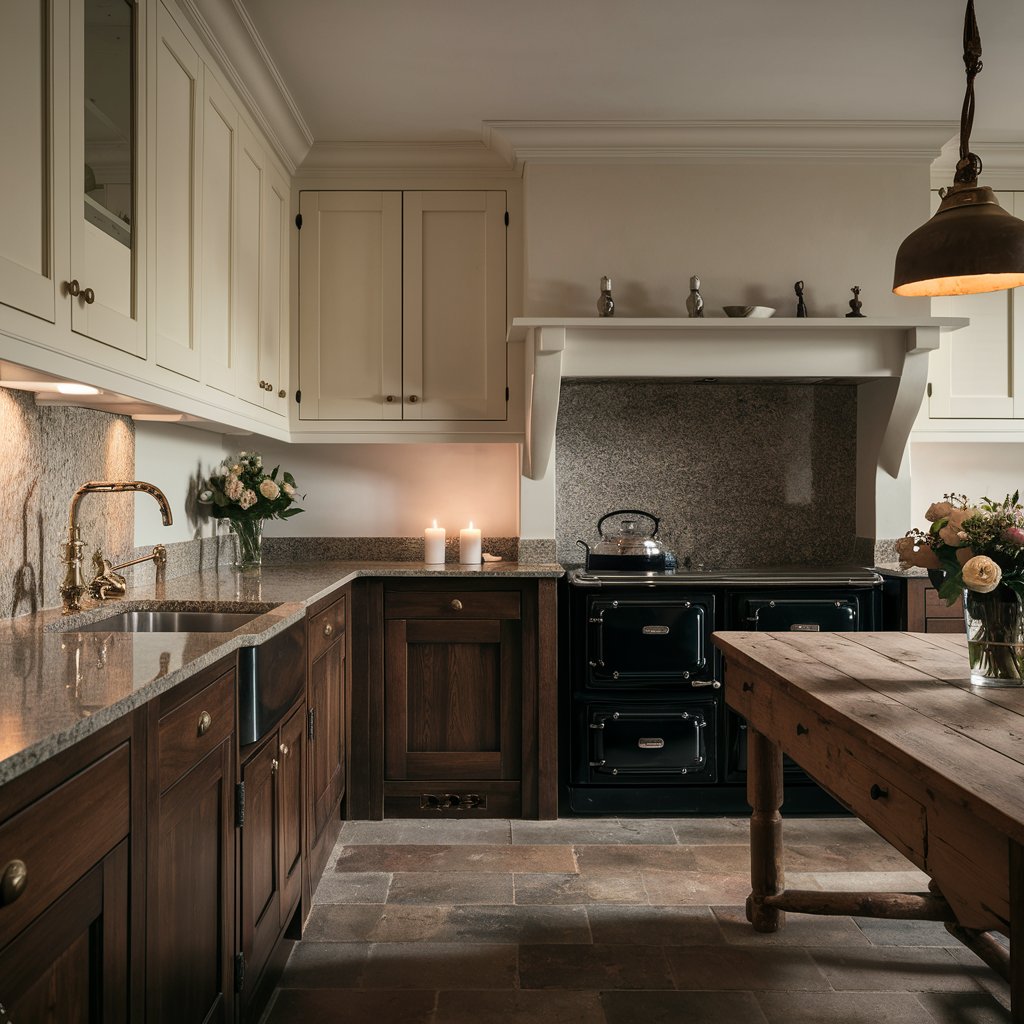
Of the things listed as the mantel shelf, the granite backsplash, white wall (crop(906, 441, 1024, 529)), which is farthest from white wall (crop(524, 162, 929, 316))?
white wall (crop(906, 441, 1024, 529))

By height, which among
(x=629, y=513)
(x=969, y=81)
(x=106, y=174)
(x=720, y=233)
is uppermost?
(x=720, y=233)

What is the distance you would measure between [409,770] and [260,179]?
2134 millimetres

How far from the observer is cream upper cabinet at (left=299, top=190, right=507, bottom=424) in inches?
142

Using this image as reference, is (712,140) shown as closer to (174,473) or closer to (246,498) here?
(246,498)

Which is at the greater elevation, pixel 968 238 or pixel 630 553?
pixel 968 238

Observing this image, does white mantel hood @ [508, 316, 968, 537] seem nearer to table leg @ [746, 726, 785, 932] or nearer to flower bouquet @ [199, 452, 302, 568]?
flower bouquet @ [199, 452, 302, 568]

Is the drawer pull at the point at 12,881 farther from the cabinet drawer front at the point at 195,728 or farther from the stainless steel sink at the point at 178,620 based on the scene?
the stainless steel sink at the point at 178,620

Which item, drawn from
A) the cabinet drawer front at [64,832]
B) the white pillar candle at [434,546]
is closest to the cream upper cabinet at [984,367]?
the white pillar candle at [434,546]

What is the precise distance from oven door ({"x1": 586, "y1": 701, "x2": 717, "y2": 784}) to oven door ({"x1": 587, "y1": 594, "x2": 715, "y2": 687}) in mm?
120

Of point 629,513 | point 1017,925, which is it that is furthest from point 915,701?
point 629,513

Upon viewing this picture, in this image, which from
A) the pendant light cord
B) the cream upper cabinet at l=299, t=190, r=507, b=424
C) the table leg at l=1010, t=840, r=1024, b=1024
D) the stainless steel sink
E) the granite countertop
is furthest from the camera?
the cream upper cabinet at l=299, t=190, r=507, b=424

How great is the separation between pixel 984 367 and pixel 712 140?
1.42 m

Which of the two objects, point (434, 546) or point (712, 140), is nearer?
point (712, 140)

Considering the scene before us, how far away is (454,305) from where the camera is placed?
3.60m
